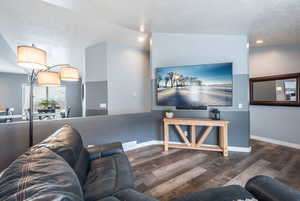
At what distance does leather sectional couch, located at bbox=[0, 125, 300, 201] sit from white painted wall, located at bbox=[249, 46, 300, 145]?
3591 millimetres

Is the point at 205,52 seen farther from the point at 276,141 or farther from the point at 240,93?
the point at 276,141

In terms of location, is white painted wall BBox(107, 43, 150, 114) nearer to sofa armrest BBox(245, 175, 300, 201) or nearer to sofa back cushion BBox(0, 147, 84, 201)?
sofa back cushion BBox(0, 147, 84, 201)

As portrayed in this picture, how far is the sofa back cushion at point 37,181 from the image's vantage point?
0.53 m

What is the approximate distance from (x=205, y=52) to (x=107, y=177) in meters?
3.30

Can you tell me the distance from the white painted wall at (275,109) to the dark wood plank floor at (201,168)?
54 cm

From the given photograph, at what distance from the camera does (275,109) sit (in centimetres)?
388

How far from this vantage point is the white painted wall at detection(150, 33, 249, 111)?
3211 mm

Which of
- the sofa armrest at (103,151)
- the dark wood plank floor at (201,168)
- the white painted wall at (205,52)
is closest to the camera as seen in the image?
the sofa armrest at (103,151)

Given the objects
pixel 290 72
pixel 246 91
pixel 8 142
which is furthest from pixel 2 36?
pixel 290 72

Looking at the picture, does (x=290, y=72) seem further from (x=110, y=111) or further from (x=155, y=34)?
(x=110, y=111)

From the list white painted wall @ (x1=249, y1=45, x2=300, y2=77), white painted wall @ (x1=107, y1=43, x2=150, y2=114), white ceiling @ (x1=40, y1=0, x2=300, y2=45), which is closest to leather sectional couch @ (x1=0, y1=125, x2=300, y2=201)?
white ceiling @ (x1=40, y1=0, x2=300, y2=45)

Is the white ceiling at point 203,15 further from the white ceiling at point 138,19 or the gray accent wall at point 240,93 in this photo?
the gray accent wall at point 240,93

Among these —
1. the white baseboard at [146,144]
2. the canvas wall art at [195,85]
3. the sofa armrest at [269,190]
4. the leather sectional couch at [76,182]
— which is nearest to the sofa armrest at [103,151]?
the leather sectional couch at [76,182]

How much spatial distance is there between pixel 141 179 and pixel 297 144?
12.9 feet
